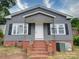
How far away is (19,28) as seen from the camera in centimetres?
2509

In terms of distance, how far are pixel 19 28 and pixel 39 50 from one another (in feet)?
19.3

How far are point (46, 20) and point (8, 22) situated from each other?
509 cm

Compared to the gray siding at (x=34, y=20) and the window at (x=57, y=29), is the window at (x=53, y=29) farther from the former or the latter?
the gray siding at (x=34, y=20)

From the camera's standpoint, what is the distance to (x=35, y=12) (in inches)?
978

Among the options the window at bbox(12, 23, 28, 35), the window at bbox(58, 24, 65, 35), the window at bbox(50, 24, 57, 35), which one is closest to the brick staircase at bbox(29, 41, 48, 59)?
the window at bbox(50, 24, 57, 35)

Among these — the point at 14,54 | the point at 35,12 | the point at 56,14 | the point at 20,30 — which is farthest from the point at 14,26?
the point at 14,54

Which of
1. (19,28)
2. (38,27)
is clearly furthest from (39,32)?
(19,28)

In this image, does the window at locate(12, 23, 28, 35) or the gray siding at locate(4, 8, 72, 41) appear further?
the window at locate(12, 23, 28, 35)

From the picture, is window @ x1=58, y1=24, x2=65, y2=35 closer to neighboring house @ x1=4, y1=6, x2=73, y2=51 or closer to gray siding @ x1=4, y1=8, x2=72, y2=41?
neighboring house @ x1=4, y1=6, x2=73, y2=51

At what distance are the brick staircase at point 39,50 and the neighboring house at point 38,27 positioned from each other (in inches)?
83.6

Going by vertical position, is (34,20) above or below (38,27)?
above

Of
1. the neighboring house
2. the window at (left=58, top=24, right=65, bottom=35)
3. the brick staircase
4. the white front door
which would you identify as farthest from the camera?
the white front door

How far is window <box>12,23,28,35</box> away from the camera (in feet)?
82.0

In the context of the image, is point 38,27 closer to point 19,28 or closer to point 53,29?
point 53,29
